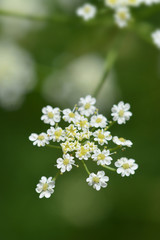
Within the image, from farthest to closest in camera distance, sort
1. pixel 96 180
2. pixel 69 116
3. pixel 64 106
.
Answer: pixel 64 106
pixel 69 116
pixel 96 180

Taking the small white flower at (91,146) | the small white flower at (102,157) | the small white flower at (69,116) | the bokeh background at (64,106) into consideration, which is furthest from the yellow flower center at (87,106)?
the bokeh background at (64,106)

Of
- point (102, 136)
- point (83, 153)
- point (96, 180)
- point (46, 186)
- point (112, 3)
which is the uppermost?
point (112, 3)

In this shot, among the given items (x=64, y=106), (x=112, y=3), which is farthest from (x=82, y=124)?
(x=64, y=106)

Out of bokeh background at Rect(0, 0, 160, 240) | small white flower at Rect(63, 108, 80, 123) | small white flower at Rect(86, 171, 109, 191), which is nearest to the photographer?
small white flower at Rect(86, 171, 109, 191)

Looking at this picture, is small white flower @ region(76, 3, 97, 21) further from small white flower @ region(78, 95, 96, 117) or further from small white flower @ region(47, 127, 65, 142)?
small white flower @ region(47, 127, 65, 142)

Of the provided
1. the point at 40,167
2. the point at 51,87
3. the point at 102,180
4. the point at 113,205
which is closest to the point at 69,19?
the point at 51,87

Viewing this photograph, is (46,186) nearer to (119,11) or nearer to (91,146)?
(91,146)

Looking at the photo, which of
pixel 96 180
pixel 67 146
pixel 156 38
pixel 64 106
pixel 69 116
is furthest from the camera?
pixel 64 106

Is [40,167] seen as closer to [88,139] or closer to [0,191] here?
[0,191]

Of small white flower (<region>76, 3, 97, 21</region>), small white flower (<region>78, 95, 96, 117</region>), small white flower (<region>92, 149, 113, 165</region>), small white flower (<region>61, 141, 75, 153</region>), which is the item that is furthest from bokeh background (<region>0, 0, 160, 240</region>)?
small white flower (<region>92, 149, 113, 165</region>)
